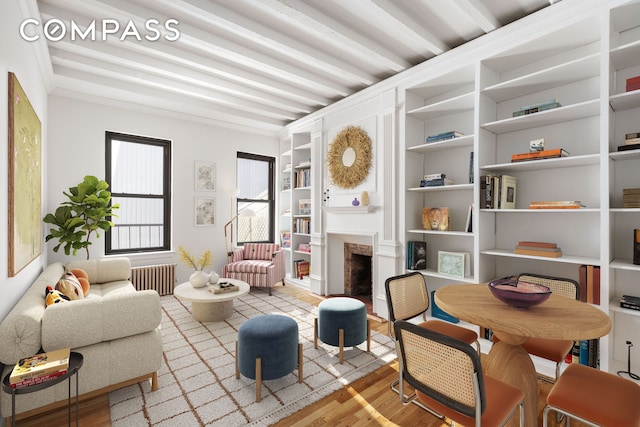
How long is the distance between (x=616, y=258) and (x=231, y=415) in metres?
3.29

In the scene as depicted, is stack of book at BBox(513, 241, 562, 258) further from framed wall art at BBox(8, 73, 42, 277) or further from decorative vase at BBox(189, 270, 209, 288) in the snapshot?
framed wall art at BBox(8, 73, 42, 277)

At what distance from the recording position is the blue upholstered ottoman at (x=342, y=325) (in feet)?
9.28

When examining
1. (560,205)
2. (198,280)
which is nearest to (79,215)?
(198,280)

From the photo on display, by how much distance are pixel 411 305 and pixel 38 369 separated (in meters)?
2.31

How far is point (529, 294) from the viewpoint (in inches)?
64.1

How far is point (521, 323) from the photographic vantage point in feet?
4.83

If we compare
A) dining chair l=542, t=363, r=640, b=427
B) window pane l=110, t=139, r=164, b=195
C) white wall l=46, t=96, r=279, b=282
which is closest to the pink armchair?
white wall l=46, t=96, r=279, b=282

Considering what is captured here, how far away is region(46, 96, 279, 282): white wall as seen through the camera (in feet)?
14.1

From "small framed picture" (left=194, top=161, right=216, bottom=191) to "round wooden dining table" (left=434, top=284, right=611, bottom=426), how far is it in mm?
4628

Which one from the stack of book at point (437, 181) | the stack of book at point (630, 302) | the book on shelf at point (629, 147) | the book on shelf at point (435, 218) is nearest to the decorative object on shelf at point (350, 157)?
the stack of book at point (437, 181)

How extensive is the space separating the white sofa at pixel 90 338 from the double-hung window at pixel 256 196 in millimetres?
3785

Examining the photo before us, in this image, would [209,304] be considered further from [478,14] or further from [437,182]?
[478,14]

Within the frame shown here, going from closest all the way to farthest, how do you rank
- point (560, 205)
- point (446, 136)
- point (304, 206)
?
point (560, 205)
point (446, 136)
point (304, 206)

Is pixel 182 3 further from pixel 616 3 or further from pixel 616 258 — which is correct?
pixel 616 258
